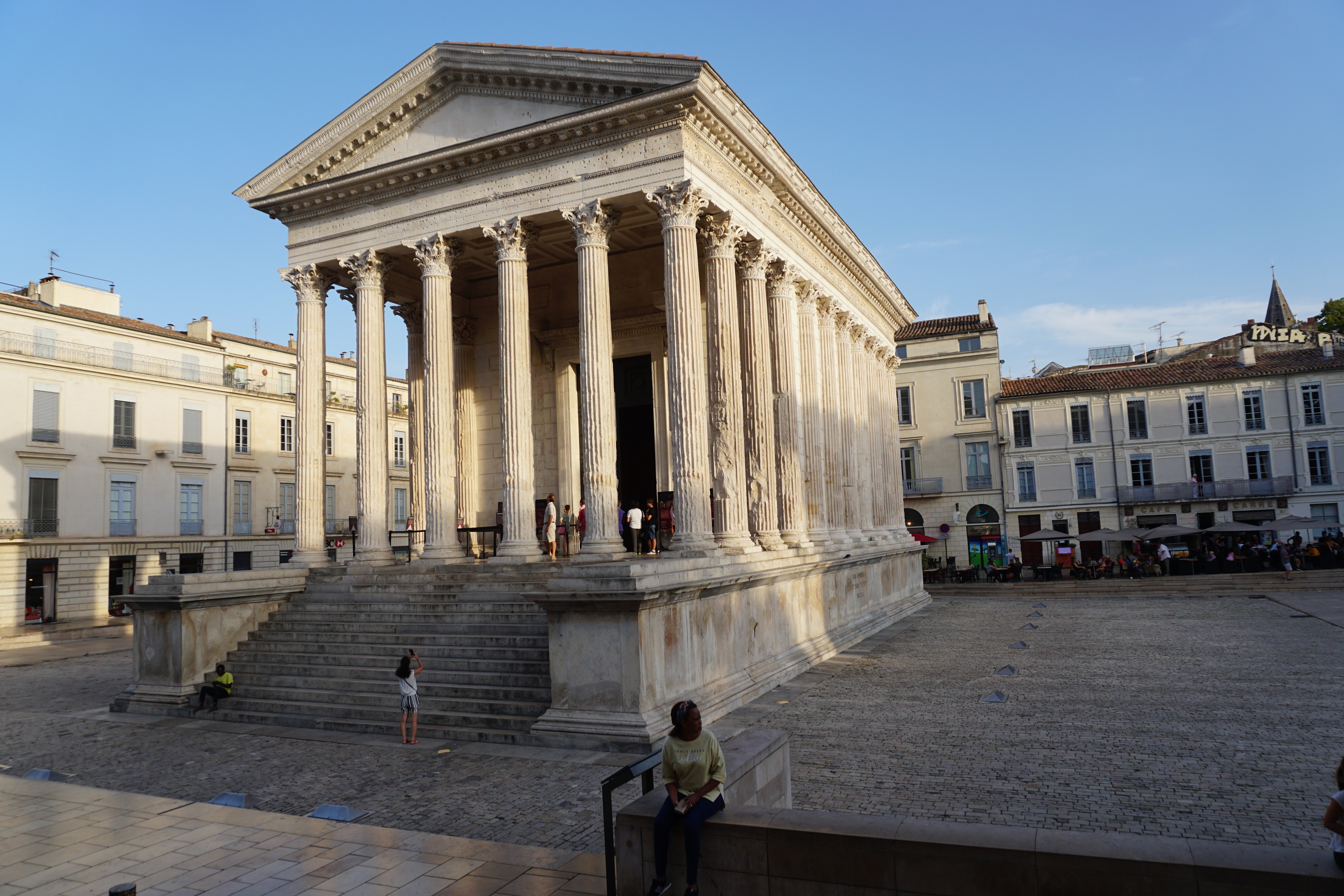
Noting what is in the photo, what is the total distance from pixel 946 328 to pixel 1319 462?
1783 cm

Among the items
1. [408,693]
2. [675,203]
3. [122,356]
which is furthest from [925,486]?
[408,693]

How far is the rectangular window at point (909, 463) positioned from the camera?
46625 mm

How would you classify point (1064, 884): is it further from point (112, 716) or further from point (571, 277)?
point (571, 277)

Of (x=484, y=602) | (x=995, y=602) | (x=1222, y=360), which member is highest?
(x=1222, y=360)

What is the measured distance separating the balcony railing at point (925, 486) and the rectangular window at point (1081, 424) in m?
6.75

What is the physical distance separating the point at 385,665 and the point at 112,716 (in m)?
4.47

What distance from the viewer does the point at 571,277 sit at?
71.2 ft

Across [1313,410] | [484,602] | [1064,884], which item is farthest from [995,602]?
[1064,884]

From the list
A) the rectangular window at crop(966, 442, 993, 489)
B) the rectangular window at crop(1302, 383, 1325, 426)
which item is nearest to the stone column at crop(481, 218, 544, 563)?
the rectangular window at crop(966, 442, 993, 489)

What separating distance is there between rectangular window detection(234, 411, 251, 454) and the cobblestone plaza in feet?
79.7

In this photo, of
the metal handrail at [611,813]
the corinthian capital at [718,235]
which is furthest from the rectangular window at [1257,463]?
Answer: the metal handrail at [611,813]

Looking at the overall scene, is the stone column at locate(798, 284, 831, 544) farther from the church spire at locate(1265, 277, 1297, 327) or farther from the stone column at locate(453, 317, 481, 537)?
the church spire at locate(1265, 277, 1297, 327)

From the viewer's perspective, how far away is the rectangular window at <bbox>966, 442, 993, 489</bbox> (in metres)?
45.1

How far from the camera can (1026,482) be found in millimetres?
44219
